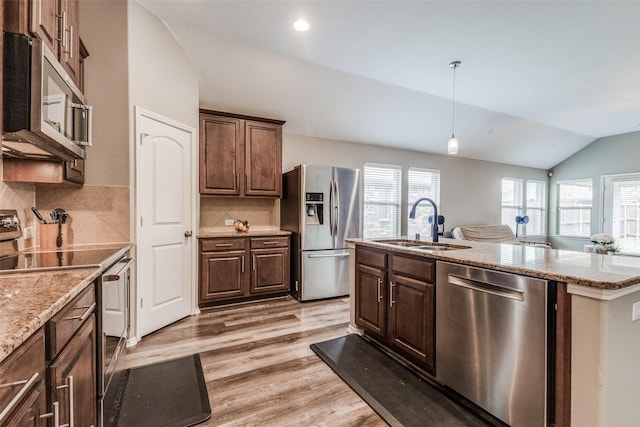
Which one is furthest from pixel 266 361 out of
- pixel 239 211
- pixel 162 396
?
pixel 239 211

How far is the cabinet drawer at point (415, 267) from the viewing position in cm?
203

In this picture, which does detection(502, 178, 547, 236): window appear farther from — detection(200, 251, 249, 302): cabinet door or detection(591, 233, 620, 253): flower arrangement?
detection(200, 251, 249, 302): cabinet door

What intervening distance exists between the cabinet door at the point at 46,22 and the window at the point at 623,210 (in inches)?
362

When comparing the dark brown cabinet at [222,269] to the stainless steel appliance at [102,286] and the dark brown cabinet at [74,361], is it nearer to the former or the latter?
the stainless steel appliance at [102,286]

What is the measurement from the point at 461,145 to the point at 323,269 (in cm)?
400

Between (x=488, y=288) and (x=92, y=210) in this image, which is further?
(x=92, y=210)

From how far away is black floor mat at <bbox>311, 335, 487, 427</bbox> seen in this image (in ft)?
5.62

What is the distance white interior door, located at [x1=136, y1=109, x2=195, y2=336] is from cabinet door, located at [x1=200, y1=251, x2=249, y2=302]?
190 millimetres

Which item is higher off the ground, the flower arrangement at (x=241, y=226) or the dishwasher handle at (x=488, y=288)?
the flower arrangement at (x=241, y=226)

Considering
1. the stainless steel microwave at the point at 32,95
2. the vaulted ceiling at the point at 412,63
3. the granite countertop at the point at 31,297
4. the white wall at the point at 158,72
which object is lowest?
the granite countertop at the point at 31,297

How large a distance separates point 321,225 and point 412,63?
→ 89.5 inches

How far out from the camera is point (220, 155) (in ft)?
12.4

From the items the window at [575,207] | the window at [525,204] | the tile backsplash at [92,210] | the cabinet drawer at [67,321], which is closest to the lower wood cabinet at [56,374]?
the cabinet drawer at [67,321]

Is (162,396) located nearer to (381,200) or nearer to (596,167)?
(381,200)
